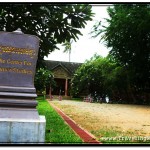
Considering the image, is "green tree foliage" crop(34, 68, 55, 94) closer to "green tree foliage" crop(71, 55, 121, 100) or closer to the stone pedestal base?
"green tree foliage" crop(71, 55, 121, 100)

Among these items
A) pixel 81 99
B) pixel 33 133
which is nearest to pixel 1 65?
pixel 33 133

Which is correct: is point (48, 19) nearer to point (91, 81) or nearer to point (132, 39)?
point (91, 81)

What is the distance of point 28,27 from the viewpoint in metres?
9.34

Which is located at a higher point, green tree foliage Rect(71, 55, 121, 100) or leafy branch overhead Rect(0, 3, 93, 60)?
leafy branch overhead Rect(0, 3, 93, 60)

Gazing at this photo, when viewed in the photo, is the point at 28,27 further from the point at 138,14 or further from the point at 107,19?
the point at 107,19

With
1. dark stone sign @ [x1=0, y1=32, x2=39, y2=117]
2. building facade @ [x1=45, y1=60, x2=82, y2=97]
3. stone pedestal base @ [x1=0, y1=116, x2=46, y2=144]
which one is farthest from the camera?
building facade @ [x1=45, y1=60, x2=82, y2=97]

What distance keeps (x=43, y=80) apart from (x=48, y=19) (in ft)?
5.96

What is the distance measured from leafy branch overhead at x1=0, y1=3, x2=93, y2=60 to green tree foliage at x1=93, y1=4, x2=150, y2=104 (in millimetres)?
5397

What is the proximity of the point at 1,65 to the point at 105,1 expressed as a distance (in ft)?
8.30

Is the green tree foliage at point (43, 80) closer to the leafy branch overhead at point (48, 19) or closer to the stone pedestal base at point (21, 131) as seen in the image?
the leafy branch overhead at point (48, 19)

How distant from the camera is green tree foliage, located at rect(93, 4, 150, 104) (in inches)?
600

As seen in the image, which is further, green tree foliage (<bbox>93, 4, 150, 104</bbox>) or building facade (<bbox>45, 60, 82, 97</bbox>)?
green tree foliage (<bbox>93, 4, 150, 104</bbox>)

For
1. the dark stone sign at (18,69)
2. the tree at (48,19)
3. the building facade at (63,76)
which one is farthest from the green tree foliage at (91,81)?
the dark stone sign at (18,69)

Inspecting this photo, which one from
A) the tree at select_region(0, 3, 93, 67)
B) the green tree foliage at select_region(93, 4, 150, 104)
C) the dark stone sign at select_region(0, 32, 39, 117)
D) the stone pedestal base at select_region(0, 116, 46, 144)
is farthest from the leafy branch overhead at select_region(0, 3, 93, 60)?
the green tree foliage at select_region(93, 4, 150, 104)
